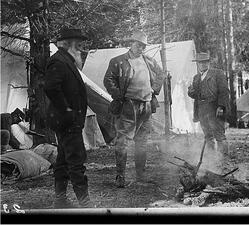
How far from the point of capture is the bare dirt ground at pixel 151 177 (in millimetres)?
4121

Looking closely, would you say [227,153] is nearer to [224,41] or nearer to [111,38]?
[224,41]

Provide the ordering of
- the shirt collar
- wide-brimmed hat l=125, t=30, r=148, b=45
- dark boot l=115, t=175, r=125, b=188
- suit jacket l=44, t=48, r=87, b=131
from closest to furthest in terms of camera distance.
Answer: suit jacket l=44, t=48, r=87, b=131 → the shirt collar → wide-brimmed hat l=125, t=30, r=148, b=45 → dark boot l=115, t=175, r=125, b=188

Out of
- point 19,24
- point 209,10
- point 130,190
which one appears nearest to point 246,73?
point 209,10

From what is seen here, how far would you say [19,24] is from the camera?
4203mm

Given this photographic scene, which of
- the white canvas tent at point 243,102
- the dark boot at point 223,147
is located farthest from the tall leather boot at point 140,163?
the white canvas tent at point 243,102

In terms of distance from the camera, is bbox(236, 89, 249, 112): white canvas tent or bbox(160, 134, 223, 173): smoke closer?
bbox(236, 89, 249, 112): white canvas tent

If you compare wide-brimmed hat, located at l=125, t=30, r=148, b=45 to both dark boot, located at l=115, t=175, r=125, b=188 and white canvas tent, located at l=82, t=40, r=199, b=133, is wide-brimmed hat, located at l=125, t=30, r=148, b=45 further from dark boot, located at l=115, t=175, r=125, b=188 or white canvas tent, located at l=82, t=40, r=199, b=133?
dark boot, located at l=115, t=175, r=125, b=188

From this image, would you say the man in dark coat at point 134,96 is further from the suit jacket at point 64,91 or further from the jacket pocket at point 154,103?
the suit jacket at point 64,91

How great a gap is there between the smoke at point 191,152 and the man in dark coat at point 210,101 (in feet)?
0.21

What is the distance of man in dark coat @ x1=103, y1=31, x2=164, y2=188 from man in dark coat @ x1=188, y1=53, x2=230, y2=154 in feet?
0.97

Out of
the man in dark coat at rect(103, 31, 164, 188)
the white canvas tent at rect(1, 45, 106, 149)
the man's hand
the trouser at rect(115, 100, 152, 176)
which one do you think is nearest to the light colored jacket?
the man in dark coat at rect(103, 31, 164, 188)

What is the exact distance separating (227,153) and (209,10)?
1.09 m

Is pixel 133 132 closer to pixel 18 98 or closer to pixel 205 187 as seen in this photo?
pixel 205 187

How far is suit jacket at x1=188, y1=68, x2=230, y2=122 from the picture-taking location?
414 centimetres
